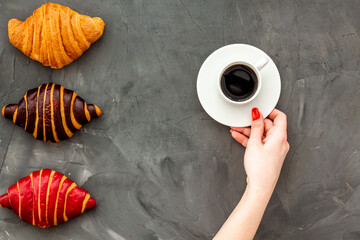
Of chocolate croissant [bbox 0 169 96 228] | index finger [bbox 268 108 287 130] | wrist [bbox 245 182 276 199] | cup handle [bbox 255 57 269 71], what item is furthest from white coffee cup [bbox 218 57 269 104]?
chocolate croissant [bbox 0 169 96 228]

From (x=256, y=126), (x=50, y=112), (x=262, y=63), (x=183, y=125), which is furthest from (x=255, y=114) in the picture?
(x=50, y=112)

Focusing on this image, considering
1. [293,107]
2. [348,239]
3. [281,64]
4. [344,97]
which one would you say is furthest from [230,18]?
[348,239]

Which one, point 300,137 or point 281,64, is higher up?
point 281,64

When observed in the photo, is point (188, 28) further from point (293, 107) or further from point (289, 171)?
point (289, 171)

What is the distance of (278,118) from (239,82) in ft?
0.54

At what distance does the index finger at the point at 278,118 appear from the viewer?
102cm

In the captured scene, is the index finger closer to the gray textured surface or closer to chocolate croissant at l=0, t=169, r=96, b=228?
the gray textured surface

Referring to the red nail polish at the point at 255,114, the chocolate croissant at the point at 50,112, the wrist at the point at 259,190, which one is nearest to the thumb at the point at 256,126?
the red nail polish at the point at 255,114

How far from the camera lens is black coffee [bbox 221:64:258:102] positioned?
103 centimetres

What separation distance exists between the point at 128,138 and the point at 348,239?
855 millimetres

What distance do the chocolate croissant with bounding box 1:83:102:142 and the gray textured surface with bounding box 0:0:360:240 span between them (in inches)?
2.4

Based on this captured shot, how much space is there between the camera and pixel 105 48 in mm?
1193

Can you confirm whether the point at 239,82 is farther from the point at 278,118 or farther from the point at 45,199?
the point at 45,199

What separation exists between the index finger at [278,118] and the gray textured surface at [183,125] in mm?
108
